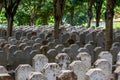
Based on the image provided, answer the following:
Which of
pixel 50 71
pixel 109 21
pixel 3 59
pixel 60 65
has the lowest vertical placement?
pixel 3 59

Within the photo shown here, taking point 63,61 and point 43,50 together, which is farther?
point 43,50

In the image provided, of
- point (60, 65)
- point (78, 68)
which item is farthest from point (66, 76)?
point (60, 65)

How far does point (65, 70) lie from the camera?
4336 mm

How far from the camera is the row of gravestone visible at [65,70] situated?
416 centimetres

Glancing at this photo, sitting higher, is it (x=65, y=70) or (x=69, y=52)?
(x=65, y=70)

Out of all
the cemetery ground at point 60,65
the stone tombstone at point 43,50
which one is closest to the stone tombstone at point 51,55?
the cemetery ground at point 60,65

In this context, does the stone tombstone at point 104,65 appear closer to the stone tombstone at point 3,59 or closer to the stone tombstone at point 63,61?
the stone tombstone at point 63,61

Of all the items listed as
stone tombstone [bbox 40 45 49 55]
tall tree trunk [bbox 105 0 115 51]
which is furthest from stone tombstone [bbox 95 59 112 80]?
tall tree trunk [bbox 105 0 115 51]

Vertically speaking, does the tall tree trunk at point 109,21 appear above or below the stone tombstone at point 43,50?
above

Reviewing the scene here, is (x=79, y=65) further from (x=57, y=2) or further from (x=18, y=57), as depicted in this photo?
(x=57, y=2)

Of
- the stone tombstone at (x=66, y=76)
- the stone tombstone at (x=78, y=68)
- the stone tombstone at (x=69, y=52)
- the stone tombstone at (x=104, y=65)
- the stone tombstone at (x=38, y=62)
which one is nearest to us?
the stone tombstone at (x=66, y=76)

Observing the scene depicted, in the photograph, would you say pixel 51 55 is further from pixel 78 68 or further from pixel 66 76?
pixel 66 76

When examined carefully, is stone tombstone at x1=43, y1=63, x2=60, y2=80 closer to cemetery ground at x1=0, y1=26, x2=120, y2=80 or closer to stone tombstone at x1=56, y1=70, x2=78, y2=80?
cemetery ground at x1=0, y1=26, x2=120, y2=80

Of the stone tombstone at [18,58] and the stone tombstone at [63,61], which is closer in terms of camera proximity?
the stone tombstone at [63,61]
